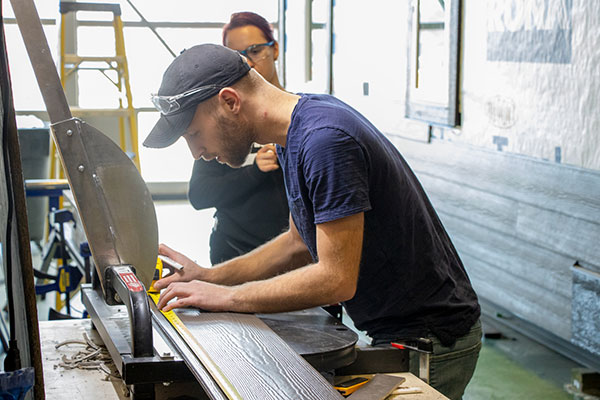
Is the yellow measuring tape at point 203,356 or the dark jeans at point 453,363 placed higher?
the yellow measuring tape at point 203,356

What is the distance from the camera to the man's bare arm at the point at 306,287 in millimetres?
1411

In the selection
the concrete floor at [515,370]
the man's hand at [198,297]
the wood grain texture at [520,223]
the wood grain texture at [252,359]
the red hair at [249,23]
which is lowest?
the concrete floor at [515,370]

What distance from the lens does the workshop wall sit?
3113mm

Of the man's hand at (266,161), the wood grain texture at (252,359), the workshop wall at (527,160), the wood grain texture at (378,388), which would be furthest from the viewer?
the workshop wall at (527,160)

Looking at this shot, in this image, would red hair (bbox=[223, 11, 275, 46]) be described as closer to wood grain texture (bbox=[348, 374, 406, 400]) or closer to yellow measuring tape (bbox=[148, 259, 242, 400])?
yellow measuring tape (bbox=[148, 259, 242, 400])

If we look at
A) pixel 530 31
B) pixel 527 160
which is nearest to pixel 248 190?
pixel 527 160

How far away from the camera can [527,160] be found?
3.52 m

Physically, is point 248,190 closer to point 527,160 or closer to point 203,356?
point 203,356

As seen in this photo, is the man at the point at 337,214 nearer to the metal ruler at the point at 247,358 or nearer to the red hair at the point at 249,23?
the metal ruler at the point at 247,358

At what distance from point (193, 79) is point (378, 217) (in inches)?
19.2

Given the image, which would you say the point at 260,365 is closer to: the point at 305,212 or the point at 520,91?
the point at 305,212

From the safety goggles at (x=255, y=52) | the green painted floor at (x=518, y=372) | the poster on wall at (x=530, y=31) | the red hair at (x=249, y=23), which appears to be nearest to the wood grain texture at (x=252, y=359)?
the safety goggles at (x=255, y=52)

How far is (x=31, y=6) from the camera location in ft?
3.97

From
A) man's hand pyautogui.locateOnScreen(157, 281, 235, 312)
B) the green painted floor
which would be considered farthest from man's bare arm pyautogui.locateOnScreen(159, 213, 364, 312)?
the green painted floor
